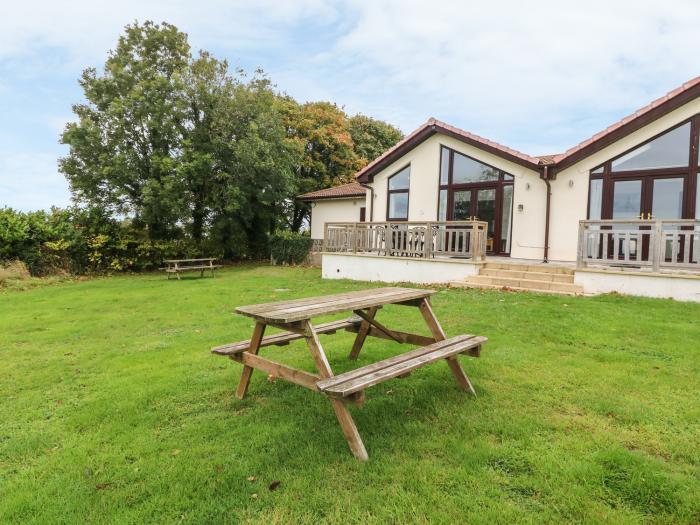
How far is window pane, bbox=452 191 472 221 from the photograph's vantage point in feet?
44.1

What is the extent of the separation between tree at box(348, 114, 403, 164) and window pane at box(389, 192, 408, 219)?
11.3m

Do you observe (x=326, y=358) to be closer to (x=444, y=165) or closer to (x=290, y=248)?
(x=444, y=165)

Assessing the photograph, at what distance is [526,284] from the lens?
9.23 m

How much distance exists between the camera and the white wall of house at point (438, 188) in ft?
39.6

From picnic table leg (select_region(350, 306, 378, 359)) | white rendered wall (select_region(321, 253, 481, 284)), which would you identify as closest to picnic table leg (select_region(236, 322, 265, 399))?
picnic table leg (select_region(350, 306, 378, 359))

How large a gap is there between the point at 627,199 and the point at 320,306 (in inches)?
426

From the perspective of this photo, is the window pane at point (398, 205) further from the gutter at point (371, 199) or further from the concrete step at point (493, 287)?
the concrete step at point (493, 287)

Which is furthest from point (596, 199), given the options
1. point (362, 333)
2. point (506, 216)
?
point (362, 333)

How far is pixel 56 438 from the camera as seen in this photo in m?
2.86

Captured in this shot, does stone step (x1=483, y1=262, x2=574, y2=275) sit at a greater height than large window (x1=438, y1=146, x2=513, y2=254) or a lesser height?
lesser

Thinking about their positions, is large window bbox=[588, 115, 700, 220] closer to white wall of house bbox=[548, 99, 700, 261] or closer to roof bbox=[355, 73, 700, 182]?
white wall of house bbox=[548, 99, 700, 261]

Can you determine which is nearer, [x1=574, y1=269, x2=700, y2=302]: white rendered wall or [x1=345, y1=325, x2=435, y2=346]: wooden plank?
[x1=345, y1=325, x2=435, y2=346]: wooden plank

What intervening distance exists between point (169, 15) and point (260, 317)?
20135 mm

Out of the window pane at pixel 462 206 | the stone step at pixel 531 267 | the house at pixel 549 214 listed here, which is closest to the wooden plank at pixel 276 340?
the house at pixel 549 214
